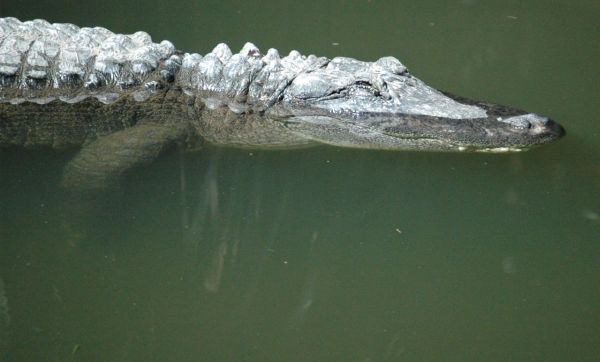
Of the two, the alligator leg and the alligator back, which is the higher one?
the alligator back

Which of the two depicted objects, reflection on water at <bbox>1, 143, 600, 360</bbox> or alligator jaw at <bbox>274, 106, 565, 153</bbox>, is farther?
alligator jaw at <bbox>274, 106, 565, 153</bbox>

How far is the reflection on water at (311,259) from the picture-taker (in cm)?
324

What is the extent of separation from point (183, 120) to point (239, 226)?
100cm

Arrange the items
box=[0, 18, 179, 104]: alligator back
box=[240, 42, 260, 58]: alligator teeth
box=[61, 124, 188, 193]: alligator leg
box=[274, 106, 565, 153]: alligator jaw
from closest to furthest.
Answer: box=[61, 124, 188, 193]: alligator leg < box=[274, 106, 565, 153]: alligator jaw < box=[0, 18, 179, 104]: alligator back < box=[240, 42, 260, 58]: alligator teeth

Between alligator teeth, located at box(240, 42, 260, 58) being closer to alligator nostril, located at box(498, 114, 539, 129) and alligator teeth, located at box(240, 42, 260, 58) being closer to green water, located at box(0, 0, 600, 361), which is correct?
green water, located at box(0, 0, 600, 361)

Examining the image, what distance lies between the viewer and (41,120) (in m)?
4.44

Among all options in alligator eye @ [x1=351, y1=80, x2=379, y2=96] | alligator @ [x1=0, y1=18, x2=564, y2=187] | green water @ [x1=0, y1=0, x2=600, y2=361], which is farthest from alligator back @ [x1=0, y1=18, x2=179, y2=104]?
alligator eye @ [x1=351, y1=80, x2=379, y2=96]

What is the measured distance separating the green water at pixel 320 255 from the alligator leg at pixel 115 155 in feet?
0.31

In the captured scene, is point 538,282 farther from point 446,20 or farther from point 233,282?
point 446,20

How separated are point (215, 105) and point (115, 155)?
2.47ft

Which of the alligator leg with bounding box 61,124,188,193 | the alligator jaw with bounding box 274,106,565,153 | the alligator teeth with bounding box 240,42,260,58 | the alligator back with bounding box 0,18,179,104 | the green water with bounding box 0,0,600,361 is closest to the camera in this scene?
the green water with bounding box 0,0,600,361

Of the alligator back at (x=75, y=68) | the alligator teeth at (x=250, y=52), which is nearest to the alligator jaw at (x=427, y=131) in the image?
the alligator teeth at (x=250, y=52)

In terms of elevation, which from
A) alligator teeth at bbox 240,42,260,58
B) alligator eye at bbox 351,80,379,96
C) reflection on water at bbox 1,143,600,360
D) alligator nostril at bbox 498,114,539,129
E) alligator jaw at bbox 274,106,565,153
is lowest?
reflection on water at bbox 1,143,600,360

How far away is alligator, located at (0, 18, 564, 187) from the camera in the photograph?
4391mm
